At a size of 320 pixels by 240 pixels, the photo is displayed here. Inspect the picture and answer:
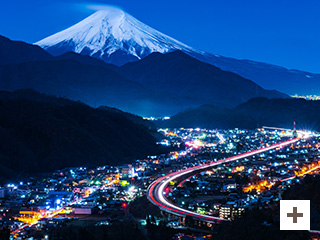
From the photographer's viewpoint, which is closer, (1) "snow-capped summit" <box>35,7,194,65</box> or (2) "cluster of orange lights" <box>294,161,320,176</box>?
(2) "cluster of orange lights" <box>294,161,320,176</box>

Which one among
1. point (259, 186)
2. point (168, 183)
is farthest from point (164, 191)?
point (259, 186)

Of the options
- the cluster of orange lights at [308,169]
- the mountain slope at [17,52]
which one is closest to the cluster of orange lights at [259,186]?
the cluster of orange lights at [308,169]

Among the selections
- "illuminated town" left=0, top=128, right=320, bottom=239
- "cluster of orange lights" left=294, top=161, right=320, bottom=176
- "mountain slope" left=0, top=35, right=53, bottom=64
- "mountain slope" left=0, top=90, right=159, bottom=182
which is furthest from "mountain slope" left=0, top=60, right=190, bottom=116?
"cluster of orange lights" left=294, top=161, right=320, bottom=176

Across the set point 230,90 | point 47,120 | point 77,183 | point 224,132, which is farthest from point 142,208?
point 230,90

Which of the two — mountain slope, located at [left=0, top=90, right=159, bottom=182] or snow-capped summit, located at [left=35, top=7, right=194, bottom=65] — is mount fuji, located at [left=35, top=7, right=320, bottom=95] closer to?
snow-capped summit, located at [left=35, top=7, right=194, bottom=65]

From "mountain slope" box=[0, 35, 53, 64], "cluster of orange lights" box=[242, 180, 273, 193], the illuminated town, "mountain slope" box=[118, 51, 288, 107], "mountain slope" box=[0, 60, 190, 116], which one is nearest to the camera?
the illuminated town

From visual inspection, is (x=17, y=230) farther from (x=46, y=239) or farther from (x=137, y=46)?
(x=137, y=46)

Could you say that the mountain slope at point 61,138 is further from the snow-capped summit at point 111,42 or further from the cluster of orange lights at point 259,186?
the snow-capped summit at point 111,42
